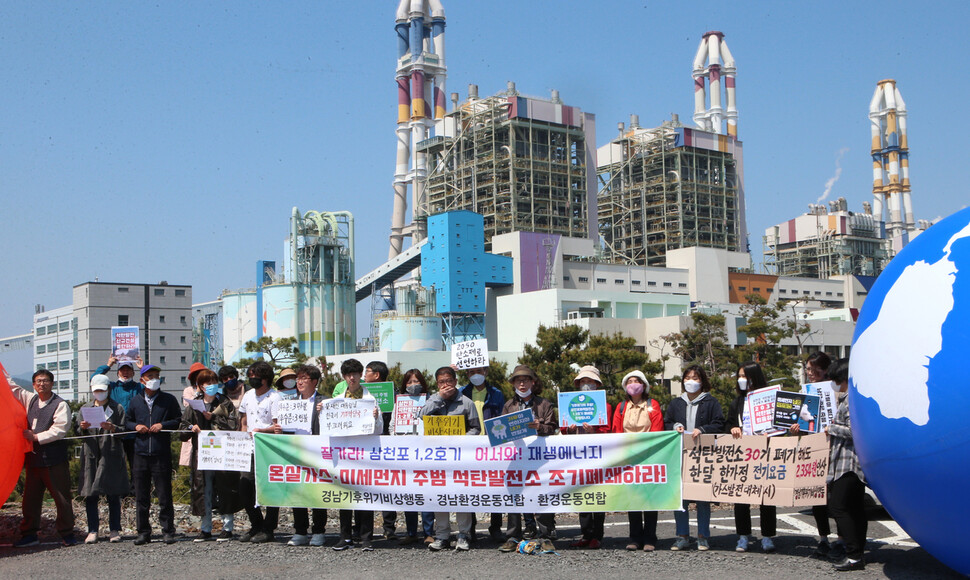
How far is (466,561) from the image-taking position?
867 cm

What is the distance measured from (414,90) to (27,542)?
244ft

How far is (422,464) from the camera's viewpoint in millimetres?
9492

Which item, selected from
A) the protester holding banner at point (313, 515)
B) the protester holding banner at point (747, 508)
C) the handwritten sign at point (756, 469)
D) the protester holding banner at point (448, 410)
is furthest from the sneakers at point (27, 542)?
the protester holding banner at point (747, 508)

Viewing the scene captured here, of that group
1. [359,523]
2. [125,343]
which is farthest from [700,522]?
[125,343]

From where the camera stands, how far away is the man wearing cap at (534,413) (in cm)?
923

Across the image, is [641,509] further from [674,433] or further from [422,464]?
[422,464]

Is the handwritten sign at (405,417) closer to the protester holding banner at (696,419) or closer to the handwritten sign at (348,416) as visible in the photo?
the handwritten sign at (348,416)

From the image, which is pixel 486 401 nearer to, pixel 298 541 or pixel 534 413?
pixel 534 413

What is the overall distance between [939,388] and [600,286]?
64343 millimetres

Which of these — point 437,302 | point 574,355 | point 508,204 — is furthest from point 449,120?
point 574,355

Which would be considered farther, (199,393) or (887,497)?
(199,393)

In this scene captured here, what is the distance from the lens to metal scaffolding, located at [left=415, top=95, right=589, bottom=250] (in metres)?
70.9

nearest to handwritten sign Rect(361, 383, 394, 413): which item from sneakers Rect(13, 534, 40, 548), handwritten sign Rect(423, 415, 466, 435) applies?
handwritten sign Rect(423, 415, 466, 435)

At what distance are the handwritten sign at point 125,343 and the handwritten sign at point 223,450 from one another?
10.4 feet
